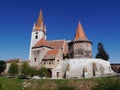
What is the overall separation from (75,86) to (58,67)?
13890 mm

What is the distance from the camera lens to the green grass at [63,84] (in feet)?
104

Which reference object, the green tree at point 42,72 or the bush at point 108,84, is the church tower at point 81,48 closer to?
the green tree at point 42,72

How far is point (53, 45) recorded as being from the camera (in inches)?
2169

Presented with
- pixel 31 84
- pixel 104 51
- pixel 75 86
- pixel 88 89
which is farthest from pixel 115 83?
pixel 104 51

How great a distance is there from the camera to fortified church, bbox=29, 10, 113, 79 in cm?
4284

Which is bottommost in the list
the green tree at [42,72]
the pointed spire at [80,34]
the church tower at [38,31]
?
the green tree at [42,72]

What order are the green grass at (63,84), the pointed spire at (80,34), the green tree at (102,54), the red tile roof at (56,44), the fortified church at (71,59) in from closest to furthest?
1. the green grass at (63,84)
2. the fortified church at (71,59)
3. the pointed spire at (80,34)
4. the red tile roof at (56,44)
5. the green tree at (102,54)

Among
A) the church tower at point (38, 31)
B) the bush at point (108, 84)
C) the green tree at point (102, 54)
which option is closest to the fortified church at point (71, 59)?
the bush at point (108, 84)

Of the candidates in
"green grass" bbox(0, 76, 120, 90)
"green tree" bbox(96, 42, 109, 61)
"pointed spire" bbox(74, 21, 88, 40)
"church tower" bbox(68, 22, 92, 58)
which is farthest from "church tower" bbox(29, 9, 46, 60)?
"green grass" bbox(0, 76, 120, 90)

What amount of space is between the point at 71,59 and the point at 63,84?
11.7 metres

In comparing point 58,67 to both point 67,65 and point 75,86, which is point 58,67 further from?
point 75,86

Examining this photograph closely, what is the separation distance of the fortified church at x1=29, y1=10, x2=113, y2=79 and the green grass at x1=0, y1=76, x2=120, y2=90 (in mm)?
7263

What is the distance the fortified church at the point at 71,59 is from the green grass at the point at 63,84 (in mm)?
7263

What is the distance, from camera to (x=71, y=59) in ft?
147
